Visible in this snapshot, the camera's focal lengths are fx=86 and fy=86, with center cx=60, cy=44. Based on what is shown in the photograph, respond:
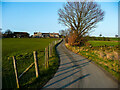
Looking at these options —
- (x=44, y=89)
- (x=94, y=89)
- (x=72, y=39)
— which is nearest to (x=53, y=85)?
(x=44, y=89)

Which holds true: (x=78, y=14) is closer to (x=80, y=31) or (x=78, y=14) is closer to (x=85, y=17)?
(x=85, y=17)

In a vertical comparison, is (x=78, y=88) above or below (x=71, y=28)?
below

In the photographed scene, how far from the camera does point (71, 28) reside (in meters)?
20.5

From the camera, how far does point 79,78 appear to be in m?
4.92

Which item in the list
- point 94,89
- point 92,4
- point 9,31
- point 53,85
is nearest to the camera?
point 94,89

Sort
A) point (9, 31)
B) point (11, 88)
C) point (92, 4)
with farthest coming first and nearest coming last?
point (9, 31) < point (92, 4) < point (11, 88)

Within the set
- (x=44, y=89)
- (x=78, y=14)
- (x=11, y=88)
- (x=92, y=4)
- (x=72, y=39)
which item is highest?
(x=92, y=4)

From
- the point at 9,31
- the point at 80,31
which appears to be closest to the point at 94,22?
the point at 80,31

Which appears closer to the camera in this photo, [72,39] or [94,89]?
[94,89]

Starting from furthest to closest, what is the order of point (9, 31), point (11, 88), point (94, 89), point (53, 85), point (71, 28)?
point (9, 31) → point (71, 28) → point (11, 88) → point (53, 85) → point (94, 89)

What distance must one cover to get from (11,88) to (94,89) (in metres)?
4.32

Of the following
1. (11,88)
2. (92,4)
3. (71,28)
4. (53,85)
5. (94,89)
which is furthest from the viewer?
(71,28)

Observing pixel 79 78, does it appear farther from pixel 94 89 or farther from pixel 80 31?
pixel 80 31

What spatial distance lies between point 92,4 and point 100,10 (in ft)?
7.47
